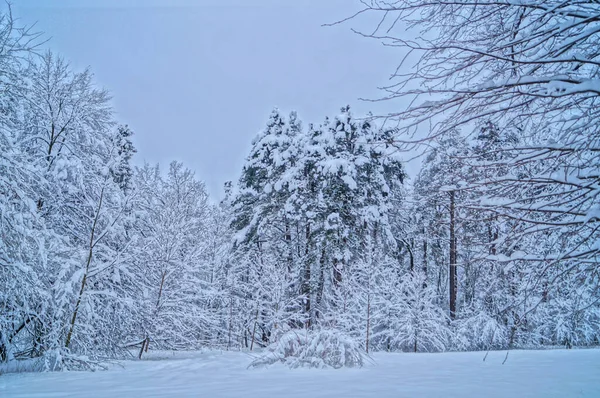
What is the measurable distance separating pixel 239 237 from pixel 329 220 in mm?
4432

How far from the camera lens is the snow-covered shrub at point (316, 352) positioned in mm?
5621

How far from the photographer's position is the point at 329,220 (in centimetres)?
1439

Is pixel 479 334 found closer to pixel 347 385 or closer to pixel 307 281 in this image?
pixel 307 281

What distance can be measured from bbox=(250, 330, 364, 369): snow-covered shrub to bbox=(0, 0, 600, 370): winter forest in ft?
0.14

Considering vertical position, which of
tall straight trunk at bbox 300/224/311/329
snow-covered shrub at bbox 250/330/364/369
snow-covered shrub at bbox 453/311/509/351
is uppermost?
tall straight trunk at bbox 300/224/311/329

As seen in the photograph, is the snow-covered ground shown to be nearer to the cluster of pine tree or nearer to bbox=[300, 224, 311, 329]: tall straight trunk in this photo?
the cluster of pine tree

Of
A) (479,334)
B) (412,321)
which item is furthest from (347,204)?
(479,334)

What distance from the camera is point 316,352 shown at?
→ 228 inches

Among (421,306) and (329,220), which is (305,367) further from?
(421,306)

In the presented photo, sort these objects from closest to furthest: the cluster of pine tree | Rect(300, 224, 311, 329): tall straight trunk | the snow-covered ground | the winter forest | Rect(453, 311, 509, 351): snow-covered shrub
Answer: the winter forest < the snow-covered ground < the cluster of pine tree < Rect(453, 311, 509, 351): snow-covered shrub < Rect(300, 224, 311, 329): tall straight trunk

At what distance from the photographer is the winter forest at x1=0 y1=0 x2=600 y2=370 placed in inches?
97.2

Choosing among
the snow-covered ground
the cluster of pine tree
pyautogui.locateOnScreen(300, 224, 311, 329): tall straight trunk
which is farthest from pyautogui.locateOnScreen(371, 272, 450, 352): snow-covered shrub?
the snow-covered ground

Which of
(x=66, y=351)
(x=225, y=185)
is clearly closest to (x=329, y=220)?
(x=66, y=351)

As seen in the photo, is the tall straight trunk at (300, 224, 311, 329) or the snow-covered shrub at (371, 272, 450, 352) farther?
the tall straight trunk at (300, 224, 311, 329)
